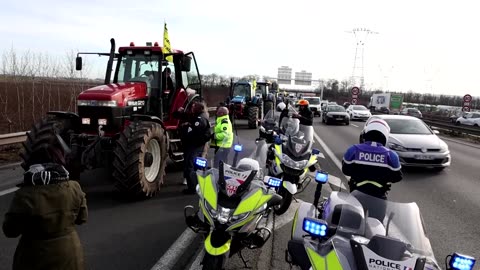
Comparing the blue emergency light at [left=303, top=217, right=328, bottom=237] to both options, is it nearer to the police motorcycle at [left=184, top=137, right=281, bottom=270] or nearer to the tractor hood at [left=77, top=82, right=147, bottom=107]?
the police motorcycle at [left=184, top=137, right=281, bottom=270]

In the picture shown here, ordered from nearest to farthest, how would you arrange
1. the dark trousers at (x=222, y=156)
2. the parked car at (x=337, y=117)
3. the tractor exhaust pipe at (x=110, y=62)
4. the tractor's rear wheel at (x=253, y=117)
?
1. the dark trousers at (x=222, y=156)
2. the tractor exhaust pipe at (x=110, y=62)
3. the tractor's rear wheel at (x=253, y=117)
4. the parked car at (x=337, y=117)

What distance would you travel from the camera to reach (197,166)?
16.5ft

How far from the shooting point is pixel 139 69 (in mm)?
9062

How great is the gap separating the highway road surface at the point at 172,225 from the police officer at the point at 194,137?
383mm

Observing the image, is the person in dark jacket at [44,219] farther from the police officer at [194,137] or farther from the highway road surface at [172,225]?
the police officer at [194,137]

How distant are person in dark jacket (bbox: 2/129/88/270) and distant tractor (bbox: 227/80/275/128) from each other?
1768 centimetres

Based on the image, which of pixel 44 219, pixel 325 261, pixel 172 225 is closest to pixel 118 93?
pixel 172 225

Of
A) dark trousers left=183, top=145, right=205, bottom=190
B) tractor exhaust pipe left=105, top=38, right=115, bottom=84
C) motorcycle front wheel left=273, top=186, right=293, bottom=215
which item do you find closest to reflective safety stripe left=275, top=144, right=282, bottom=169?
motorcycle front wheel left=273, top=186, right=293, bottom=215

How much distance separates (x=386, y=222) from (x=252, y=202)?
1.40 meters

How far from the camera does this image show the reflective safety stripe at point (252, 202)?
4195 mm

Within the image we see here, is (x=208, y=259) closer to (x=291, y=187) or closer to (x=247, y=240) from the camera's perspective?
(x=247, y=240)

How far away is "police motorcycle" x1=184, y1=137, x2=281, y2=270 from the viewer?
157 inches

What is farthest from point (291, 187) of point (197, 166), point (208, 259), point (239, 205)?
point (208, 259)

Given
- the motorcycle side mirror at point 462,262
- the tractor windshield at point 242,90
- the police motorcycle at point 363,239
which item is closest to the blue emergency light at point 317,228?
the police motorcycle at point 363,239
